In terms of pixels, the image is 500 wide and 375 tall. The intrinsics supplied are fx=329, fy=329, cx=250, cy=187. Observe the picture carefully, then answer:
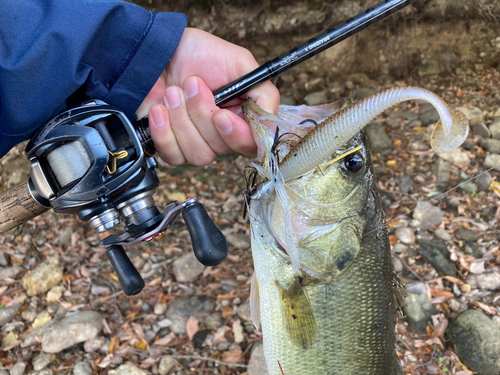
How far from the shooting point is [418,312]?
111 inches

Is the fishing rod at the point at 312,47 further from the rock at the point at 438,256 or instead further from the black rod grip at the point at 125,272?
the rock at the point at 438,256

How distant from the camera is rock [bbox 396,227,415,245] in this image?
3.37 metres

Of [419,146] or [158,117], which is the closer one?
[158,117]

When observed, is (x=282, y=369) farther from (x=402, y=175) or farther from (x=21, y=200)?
(x=402, y=175)

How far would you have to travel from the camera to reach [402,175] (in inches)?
157

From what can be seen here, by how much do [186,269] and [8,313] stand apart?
1579mm

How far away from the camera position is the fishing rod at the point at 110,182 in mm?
1311

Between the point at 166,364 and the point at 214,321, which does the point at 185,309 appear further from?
the point at 166,364

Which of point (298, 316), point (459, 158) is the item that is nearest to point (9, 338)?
point (298, 316)

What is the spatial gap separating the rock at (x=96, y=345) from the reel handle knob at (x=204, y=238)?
199 cm

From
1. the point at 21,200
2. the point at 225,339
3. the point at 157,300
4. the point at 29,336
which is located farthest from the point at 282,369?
the point at 29,336

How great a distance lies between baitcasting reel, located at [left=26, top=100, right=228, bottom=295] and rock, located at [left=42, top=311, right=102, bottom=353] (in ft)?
5.64

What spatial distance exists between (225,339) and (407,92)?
2526 millimetres

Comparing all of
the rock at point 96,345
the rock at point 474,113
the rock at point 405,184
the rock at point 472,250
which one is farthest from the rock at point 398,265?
the rock at point 96,345
